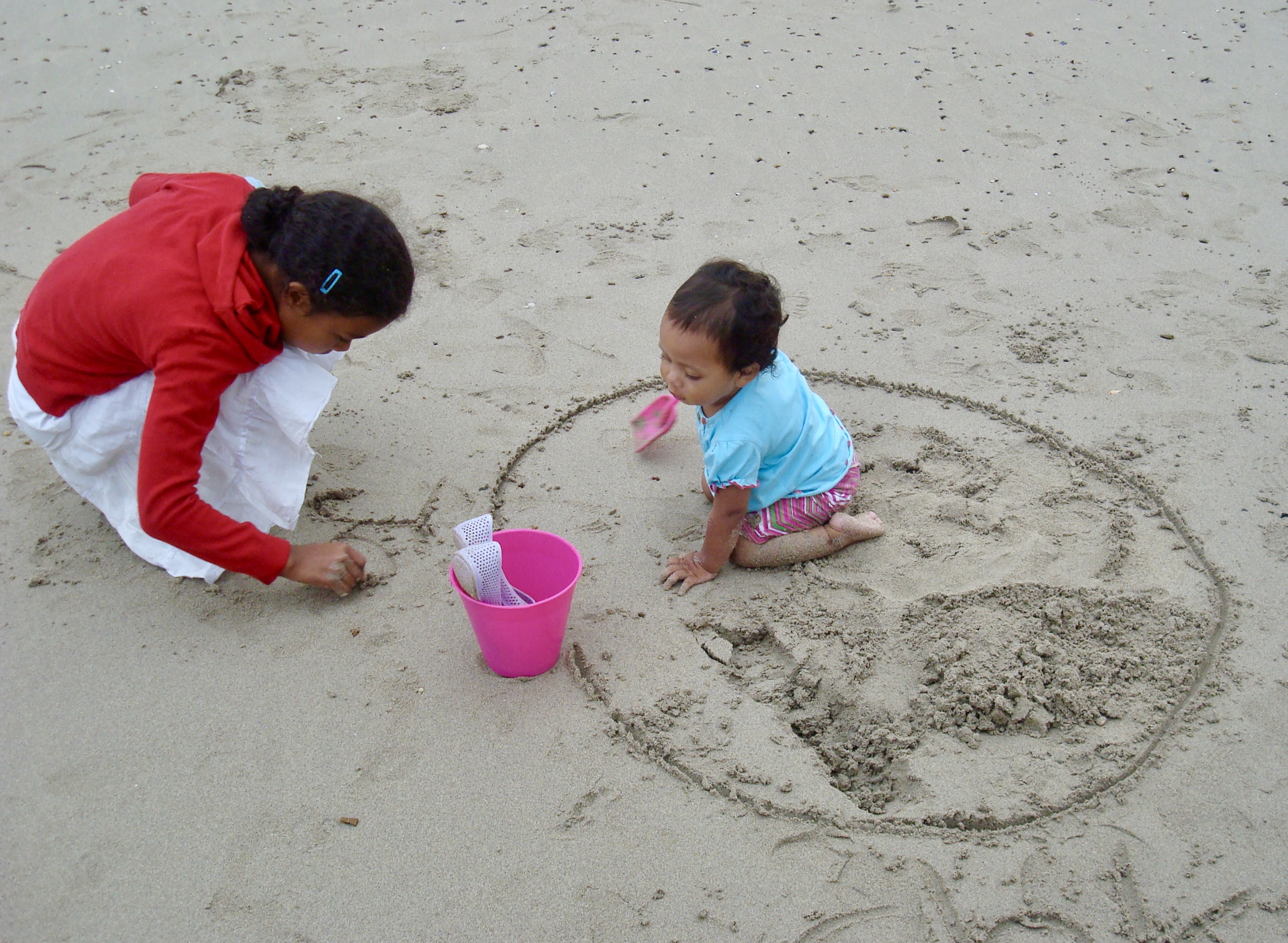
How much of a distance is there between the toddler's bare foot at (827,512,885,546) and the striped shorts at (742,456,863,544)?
0.12 ft

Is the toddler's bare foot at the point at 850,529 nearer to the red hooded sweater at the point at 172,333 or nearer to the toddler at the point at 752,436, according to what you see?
the toddler at the point at 752,436

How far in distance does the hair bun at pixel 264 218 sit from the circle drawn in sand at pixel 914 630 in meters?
1.02

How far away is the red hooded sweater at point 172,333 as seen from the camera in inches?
84.0

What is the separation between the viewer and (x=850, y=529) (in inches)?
105

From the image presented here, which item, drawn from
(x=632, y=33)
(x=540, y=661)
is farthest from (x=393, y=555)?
(x=632, y=33)

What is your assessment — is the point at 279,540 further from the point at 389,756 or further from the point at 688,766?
the point at 688,766

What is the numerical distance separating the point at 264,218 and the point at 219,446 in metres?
0.64

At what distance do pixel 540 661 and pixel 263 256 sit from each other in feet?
3.75

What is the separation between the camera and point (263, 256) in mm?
2193

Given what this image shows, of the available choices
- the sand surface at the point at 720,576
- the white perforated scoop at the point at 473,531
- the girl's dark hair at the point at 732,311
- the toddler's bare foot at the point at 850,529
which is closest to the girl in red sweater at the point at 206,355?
the sand surface at the point at 720,576

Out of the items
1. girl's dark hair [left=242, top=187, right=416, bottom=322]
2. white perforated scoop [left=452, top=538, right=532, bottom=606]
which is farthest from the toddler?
girl's dark hair [left=242, top=187, right=416, bottom=322]

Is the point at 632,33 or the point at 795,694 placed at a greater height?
the point at 632,33

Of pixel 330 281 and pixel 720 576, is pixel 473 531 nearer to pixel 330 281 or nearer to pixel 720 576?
pixel 330 281

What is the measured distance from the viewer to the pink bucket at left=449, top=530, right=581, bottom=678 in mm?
2133
